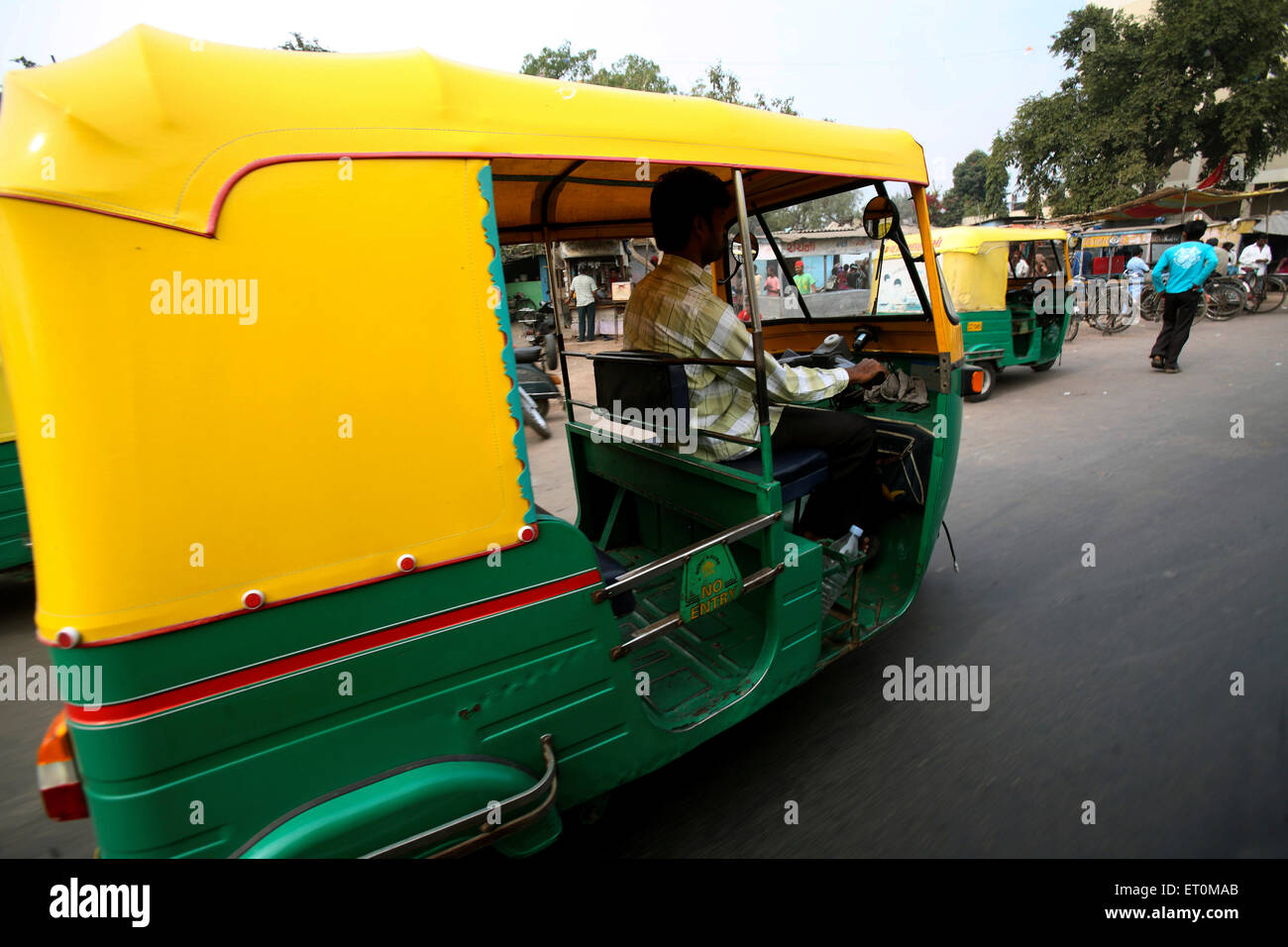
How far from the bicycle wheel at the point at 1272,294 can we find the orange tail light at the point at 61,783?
1917cm

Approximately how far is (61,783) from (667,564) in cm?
143

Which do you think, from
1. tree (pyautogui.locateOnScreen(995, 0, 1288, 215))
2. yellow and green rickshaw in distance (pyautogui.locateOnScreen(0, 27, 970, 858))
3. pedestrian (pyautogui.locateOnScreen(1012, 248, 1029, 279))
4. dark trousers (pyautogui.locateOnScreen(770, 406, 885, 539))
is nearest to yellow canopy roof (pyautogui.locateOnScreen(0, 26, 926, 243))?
yellow and green rickshaw in distance (pyautogui.locateOnScreen(0, 27, 970, 858))

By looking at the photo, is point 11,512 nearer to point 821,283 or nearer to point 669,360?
point 669,360

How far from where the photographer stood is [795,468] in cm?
247

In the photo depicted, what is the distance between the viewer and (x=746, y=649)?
2477mm

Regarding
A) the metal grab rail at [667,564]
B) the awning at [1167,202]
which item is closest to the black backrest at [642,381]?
the metal grab rail at [667,564]

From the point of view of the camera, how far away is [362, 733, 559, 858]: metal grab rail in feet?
4.68

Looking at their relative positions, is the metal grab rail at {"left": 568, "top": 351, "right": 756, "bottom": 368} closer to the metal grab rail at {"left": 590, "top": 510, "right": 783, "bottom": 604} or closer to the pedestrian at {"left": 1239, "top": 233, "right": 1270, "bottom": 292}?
the metal grab rail at {"left": 590, "top": 510, "right": 783, "bottom": 604}

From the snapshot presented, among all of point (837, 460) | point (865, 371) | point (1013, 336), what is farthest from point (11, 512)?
point (1013, 336)

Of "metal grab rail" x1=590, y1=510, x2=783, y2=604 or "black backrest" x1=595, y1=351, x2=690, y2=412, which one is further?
"black backrest" x1=595, y1=351, x2=690, y2=412

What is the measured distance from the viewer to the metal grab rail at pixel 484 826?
1.43 meters
